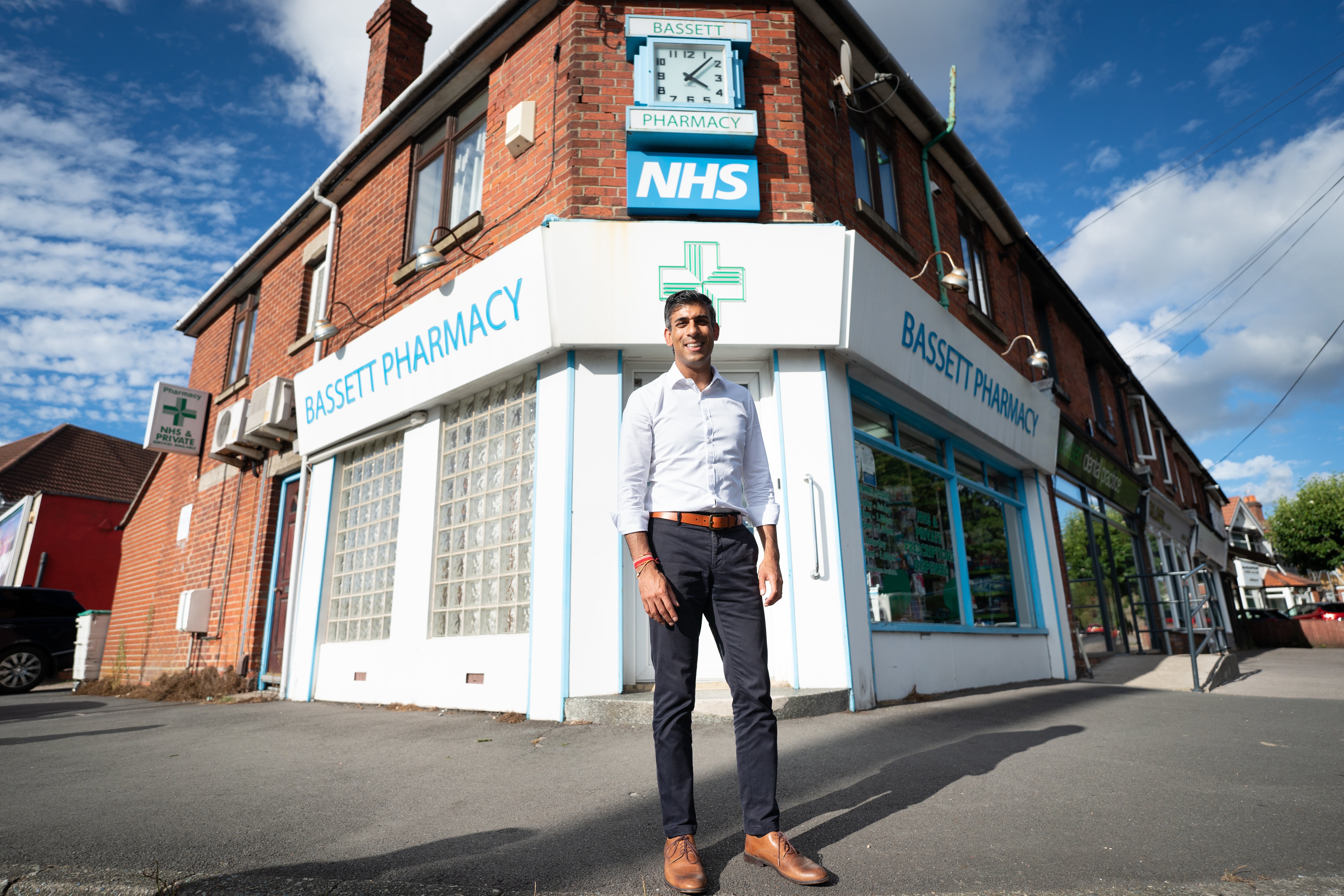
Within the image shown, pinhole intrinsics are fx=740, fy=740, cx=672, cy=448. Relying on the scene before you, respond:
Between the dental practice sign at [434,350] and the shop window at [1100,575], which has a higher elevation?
the dental practice sign at [434,350]

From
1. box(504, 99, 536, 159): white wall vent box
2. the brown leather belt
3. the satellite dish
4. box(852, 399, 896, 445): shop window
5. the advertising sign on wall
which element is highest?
the satellite dish

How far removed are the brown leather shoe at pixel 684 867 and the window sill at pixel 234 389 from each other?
11140mm

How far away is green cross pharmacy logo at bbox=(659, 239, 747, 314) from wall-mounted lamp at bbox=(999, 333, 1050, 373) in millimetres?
4766

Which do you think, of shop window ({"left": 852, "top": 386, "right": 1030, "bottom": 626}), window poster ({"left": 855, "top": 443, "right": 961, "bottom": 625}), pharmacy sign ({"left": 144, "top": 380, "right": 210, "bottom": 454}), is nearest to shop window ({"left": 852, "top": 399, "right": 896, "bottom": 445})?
shop window ({"left": 852, "top": 386, "right": 1030, "bottom": 626})

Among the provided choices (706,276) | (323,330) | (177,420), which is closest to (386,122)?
(323,330)

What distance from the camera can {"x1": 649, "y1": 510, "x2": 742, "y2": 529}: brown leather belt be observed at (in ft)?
8.25

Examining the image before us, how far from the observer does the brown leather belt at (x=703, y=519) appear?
8.25 feet

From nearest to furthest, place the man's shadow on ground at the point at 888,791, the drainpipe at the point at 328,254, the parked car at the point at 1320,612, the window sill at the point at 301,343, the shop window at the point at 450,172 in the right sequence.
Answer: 1. the man's shadow on ground at the point at 888,791
2. the shop window at the point at 450,172
3. the drainpipe at the point at 328,254
4. the window sill at the point at 301,343
5. the parked car at the point at 1320,612

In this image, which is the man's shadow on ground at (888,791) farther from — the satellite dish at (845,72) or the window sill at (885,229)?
the satellite dish at (845,72)

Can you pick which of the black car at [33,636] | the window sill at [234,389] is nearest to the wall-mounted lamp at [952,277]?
the window sill at [234,389]

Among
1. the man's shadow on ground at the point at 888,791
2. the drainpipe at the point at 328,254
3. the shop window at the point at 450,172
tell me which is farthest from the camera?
the drainpipe at the point at 328,254

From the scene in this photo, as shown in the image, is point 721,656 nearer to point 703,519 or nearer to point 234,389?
point 703,519

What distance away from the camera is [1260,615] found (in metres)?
25.3

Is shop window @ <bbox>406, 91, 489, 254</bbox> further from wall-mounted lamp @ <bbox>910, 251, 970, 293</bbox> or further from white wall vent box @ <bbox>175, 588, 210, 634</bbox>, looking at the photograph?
white wall vent box @ <bbox>175, 588, 210, 634</bbox>
